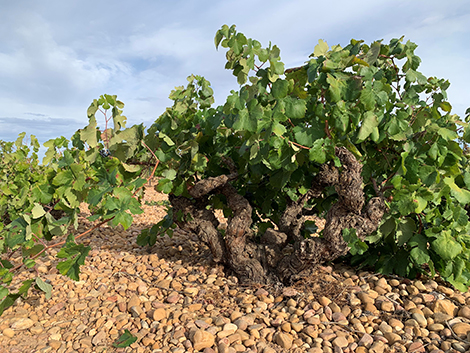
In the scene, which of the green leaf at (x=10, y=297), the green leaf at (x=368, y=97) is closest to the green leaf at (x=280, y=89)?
the green leaf at (x=368, y=97)

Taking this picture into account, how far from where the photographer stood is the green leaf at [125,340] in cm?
236

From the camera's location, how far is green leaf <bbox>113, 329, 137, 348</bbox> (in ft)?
7.75

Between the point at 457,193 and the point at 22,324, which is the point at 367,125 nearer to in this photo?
the point at 457,193

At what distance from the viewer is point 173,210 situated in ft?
12.0

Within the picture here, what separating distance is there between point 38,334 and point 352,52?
130 inches

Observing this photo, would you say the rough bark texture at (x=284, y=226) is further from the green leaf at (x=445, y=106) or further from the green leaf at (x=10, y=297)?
the green leaf at (x=10, y=297)

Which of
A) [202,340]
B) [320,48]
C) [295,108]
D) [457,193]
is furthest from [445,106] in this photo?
[202,340]

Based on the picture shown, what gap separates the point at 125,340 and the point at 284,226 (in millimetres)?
1798

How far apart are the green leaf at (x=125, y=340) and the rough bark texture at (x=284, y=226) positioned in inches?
45.6

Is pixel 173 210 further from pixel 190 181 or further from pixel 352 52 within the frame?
pixel 352 52

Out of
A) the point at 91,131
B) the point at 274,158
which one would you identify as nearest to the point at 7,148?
the point at 91,131

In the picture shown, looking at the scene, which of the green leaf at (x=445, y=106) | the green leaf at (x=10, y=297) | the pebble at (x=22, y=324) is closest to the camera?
the green leaf at (x=10, y=297)

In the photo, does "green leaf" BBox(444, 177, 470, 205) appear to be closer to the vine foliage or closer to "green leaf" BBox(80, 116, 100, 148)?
the vine foliage

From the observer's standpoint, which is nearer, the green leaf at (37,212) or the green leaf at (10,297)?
the green leaf at (37,212)
